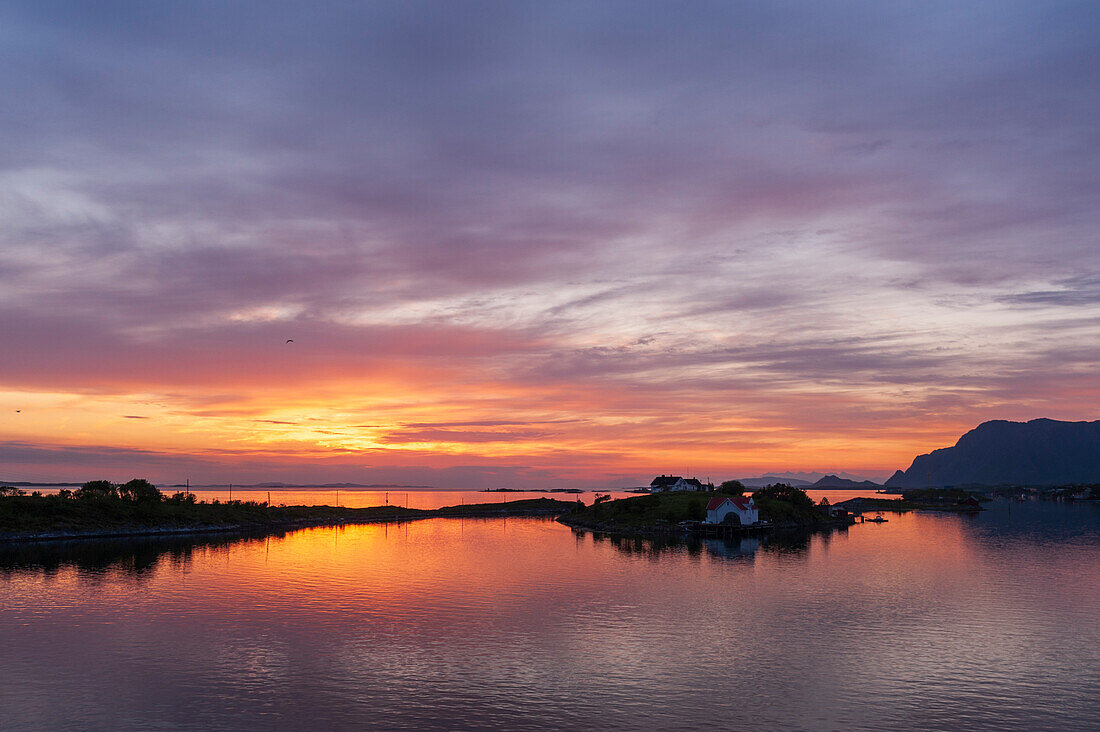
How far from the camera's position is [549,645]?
45.8 metres

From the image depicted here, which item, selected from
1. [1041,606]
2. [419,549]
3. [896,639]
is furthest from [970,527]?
[896,639]

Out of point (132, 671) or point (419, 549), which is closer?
point (132, 671)

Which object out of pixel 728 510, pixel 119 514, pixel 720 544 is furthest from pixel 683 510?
pixel 119 514

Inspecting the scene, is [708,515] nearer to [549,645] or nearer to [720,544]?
[720,544]

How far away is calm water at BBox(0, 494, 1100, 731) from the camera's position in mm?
33344

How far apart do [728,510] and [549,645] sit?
100 meters

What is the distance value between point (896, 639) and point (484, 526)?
136387 mm

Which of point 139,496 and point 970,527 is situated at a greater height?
point 139,496

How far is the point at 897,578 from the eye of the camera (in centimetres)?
7819

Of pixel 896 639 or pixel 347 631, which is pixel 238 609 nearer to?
pixel 347 631

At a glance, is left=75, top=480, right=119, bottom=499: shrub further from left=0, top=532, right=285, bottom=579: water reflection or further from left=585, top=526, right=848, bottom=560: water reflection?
left=585, top=526, right=848, bottom=560: water reflection

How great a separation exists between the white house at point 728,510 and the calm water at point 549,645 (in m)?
44.9

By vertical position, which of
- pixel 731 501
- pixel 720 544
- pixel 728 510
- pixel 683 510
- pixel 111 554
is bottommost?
pixel 720 544

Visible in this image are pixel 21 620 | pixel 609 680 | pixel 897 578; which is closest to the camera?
pixel 609 680
